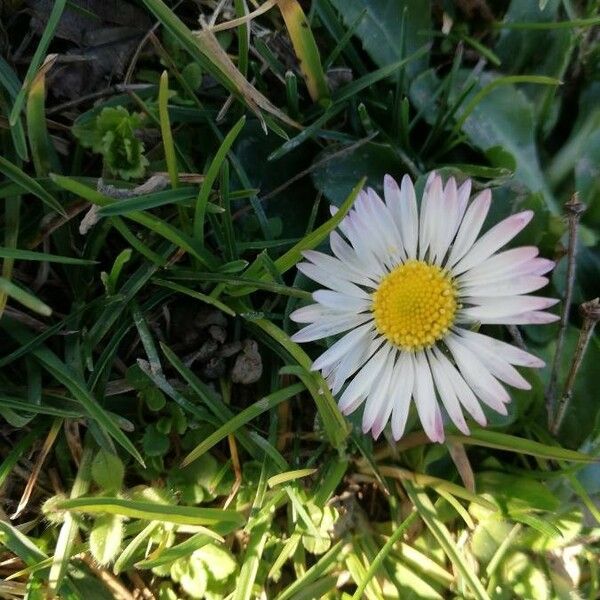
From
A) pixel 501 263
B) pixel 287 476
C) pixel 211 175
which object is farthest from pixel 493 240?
pixel 287 476

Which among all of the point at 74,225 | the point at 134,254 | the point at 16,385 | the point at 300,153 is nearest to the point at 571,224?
the point at 300,153

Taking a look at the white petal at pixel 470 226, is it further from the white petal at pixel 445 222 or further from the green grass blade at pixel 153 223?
the green grass blade at pixel 153 223

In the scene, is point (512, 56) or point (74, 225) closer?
point (74, 225)

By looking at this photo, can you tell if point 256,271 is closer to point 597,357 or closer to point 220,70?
point 220,70

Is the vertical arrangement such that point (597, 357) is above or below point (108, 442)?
above

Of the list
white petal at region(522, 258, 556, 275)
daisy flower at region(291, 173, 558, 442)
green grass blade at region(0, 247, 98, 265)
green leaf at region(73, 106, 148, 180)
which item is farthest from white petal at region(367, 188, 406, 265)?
green grass blade at region(0, 247, 98, 265)

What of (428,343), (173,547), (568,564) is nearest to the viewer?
(428,343)

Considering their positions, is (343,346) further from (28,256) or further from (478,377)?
(28,256)
